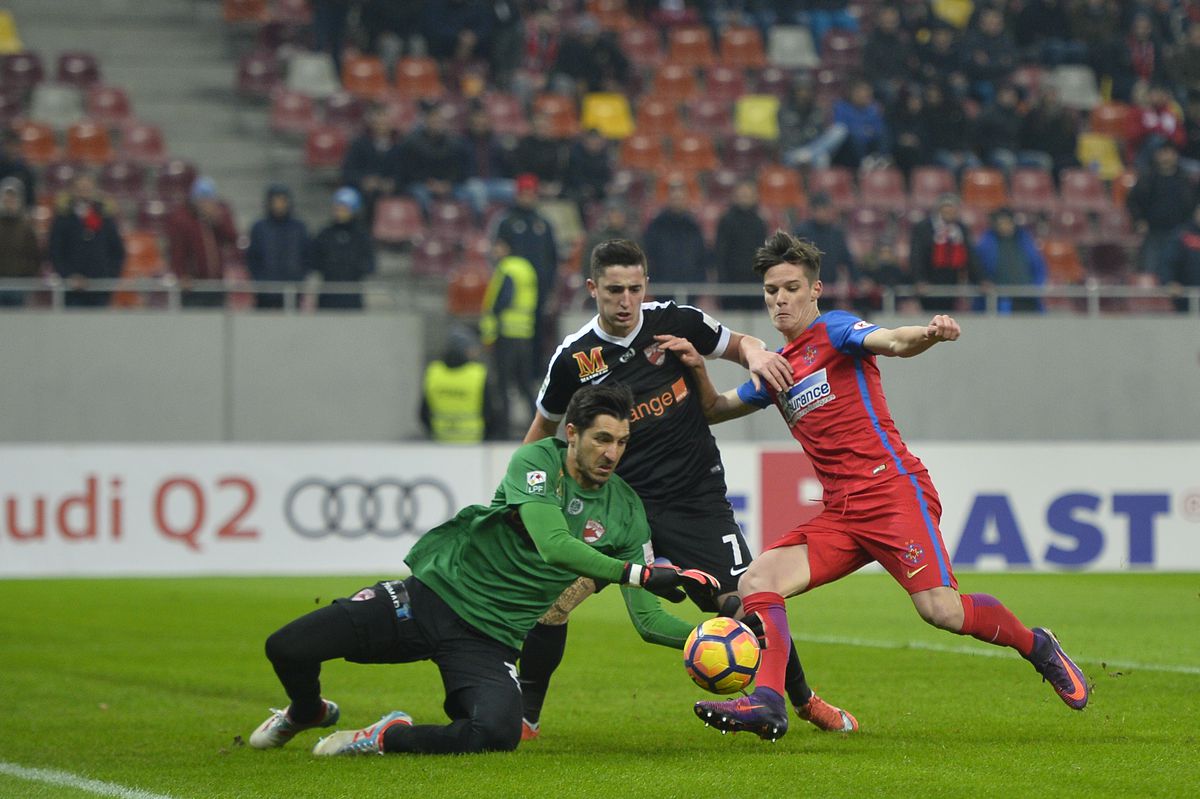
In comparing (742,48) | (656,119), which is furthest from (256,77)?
(742,48)

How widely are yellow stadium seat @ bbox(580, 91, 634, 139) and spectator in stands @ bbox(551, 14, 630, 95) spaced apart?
5.2 inches

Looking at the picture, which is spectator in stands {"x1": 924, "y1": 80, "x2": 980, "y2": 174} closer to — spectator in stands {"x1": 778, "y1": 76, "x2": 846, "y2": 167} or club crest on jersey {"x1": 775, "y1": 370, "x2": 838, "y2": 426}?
spectator in stands {"x1": 778, "y1": 76, "x2": 846, "y2": 167}

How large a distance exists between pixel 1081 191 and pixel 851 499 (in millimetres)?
16432

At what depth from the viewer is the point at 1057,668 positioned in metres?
6.73

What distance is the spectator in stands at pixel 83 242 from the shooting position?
1688 cm

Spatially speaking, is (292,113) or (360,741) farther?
(292,113)

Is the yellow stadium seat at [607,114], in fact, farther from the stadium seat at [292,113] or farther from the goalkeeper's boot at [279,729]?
the goalkeeper's boot at [279,729]

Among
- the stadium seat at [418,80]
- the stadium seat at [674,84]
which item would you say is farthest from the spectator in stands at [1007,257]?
the stadium seat at [418,80]

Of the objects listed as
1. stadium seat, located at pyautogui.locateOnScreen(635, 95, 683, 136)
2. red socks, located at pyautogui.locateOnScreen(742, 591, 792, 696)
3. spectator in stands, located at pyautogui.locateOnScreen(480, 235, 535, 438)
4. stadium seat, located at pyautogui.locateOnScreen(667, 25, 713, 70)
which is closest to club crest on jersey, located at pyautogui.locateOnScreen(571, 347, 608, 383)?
red socks, located at pyautogui.locateOnScreen(742, 591, 792, 696)

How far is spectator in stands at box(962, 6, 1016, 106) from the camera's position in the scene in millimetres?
22656

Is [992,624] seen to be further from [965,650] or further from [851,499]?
[965,650]

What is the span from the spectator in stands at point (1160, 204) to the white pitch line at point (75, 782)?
1566cm

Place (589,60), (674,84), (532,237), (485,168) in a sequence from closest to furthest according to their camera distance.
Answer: (532,237) → (485,168) → (589,60) → (674,84)

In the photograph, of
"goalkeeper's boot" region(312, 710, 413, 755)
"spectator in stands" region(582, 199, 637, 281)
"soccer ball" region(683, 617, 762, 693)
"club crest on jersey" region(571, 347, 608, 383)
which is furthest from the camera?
"spectator in stands" region(582, 199, 637, 281)
